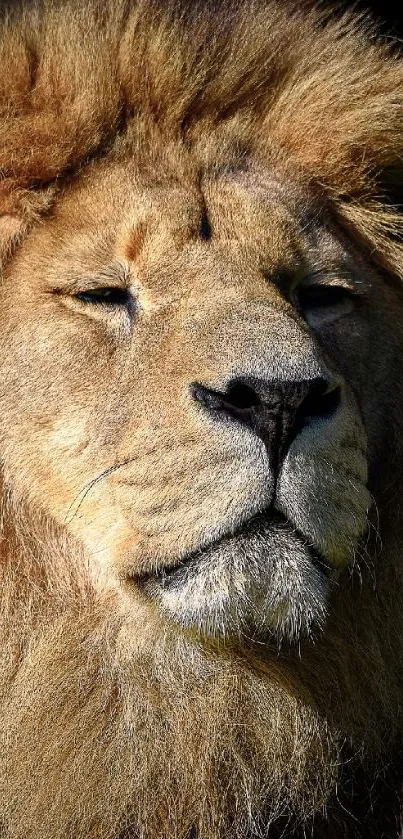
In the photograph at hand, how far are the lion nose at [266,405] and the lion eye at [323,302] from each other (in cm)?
56

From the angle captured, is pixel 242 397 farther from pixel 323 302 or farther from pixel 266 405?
pixel 323 302

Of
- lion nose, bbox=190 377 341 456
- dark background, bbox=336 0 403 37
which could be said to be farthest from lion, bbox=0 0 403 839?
dark background, bbox=336 0 403 37

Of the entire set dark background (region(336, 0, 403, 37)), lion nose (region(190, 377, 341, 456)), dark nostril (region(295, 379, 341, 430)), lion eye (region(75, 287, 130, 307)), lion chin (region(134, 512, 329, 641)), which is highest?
dark background (region(336, 0, 403, 37))

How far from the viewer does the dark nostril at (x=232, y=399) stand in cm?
278

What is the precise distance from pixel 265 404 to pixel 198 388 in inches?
6.8

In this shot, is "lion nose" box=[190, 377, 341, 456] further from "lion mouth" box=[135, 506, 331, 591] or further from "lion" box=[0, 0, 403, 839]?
"lion mouth" box=[135, 506, 331, 591]

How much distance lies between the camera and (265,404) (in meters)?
2.78

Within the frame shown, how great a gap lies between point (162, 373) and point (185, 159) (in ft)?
2.49

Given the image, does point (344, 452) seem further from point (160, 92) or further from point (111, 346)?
point (160, 92)

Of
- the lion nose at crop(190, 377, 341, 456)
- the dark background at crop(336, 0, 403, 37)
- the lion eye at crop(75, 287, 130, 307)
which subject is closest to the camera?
the lion nose at crop(190, 377, 341, 456)

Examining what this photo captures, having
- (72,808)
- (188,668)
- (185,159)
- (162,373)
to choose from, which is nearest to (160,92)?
(185,159)

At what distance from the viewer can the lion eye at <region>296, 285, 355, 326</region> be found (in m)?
3.39

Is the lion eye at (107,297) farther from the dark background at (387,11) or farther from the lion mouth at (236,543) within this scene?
the dark background at (387,11)

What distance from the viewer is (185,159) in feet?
11.2
